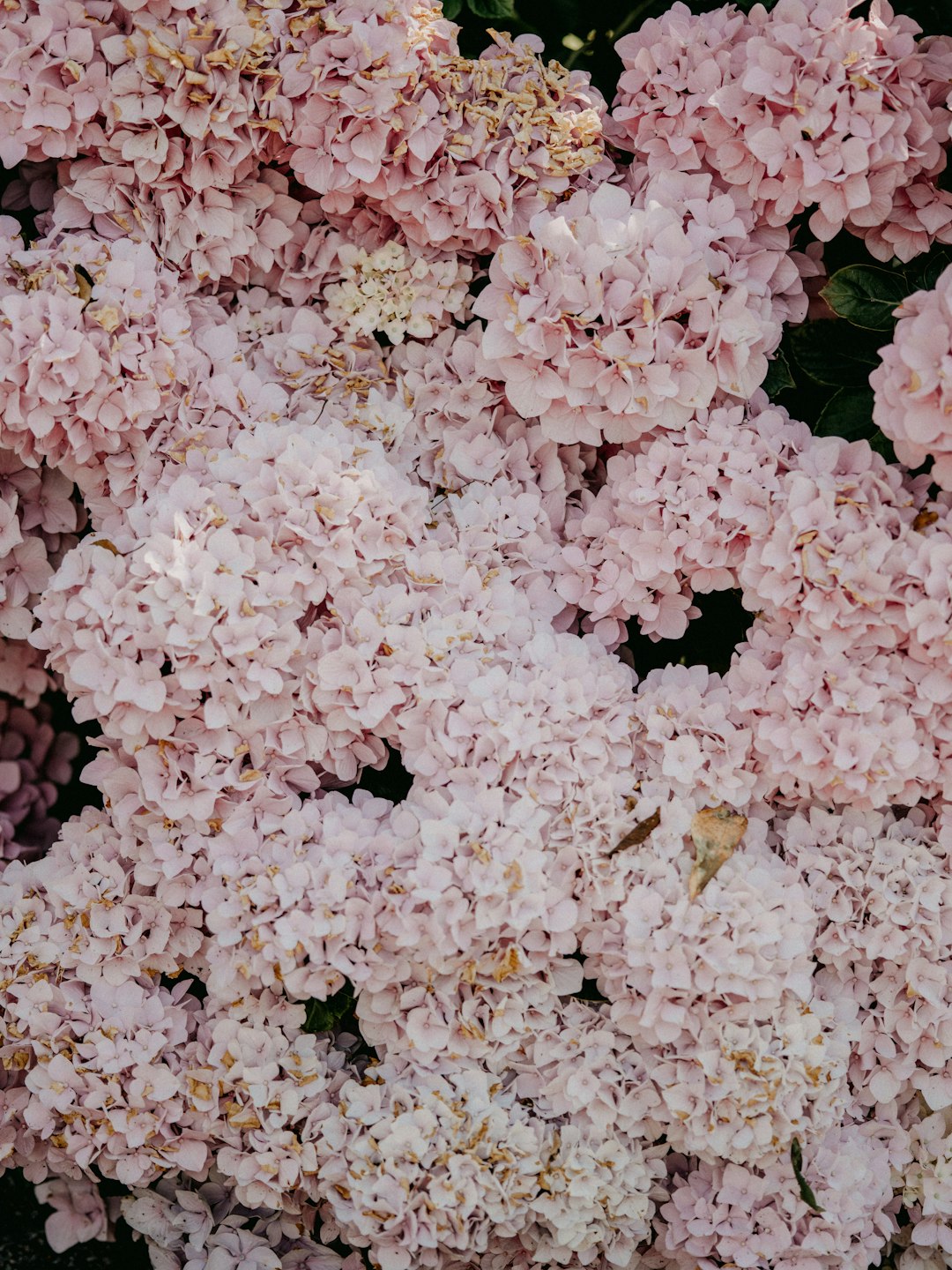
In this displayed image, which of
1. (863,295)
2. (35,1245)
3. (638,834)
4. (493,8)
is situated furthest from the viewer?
(35,1245)

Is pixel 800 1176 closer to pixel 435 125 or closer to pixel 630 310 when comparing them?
pixel 630 310

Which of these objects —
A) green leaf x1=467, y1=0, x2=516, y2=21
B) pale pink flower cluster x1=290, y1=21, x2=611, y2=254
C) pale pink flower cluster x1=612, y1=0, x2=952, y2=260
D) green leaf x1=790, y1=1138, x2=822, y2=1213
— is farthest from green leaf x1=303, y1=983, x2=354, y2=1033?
green leaf x1=467, y1=0, x2=516, y2=21

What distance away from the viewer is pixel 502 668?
1.82m

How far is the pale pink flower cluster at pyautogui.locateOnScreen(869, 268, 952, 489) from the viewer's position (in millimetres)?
1624

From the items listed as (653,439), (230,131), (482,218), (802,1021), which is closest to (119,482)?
(230,131)

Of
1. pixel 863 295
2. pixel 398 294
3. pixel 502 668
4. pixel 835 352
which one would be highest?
pixel 863 295

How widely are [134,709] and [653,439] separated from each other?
0.96m

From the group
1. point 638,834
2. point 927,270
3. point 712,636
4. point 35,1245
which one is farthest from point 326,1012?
point 927,270

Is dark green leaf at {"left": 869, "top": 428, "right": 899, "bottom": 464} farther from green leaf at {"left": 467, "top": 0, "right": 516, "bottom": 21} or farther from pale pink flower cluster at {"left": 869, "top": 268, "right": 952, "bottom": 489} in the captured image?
green leaf at {"left": 467, "top": 0, "right": 516, "bottom": 21}

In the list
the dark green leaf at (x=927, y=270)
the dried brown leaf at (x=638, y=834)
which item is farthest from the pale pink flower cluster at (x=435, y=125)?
the dried brown leaf at (x=638, y=834)

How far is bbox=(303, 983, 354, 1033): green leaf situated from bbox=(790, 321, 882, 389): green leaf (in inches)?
51.3

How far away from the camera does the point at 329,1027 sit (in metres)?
1.83

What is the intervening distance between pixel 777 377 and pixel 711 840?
2.58 ft

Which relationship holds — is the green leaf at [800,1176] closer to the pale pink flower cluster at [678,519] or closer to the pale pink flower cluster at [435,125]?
the pale pink flower cluster at [678,519]
